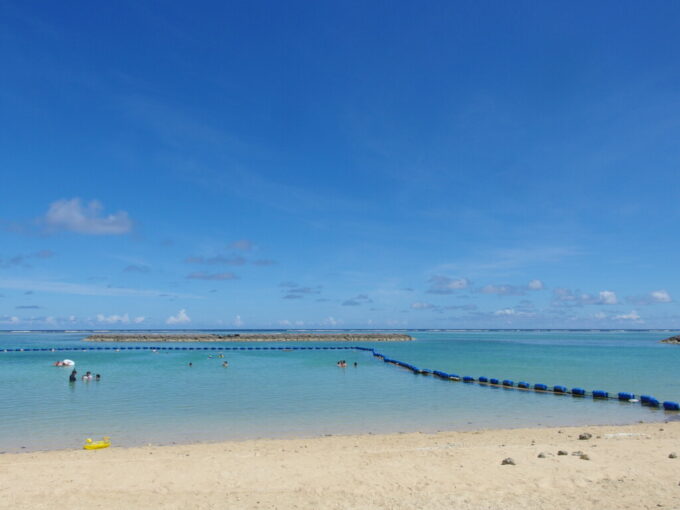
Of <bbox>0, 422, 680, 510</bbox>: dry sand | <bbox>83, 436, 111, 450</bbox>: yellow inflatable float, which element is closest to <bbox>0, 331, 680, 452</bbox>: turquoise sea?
<bbox>83, 436, 111, 450</bbox>: yellow inflatable float

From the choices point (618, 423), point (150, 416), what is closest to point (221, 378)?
point (150, 416)

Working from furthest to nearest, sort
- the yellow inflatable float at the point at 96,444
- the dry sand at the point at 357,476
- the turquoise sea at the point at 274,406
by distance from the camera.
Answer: the turquoise sea at the point at 274,406 < the yellow inflatable float at the point at 96,444 < the dry sand at the point at 357,476

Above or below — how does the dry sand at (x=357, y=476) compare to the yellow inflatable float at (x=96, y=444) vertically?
above

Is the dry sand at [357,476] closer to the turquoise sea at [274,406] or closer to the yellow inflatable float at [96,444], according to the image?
the yellow inflatable float at [96,444]

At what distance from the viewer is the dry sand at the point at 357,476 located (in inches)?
433

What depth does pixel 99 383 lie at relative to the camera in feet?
121

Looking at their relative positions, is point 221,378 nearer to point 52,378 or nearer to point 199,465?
point 52,378

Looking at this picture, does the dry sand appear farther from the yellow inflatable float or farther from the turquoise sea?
the turquoise sea

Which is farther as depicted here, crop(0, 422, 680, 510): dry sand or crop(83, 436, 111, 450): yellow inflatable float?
crop(83, 436, 111, 450): yellow inflatable float

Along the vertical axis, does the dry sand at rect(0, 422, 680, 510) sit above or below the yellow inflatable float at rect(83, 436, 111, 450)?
above

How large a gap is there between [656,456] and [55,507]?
1568cm

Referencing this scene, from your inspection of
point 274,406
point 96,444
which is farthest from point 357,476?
point 274,406

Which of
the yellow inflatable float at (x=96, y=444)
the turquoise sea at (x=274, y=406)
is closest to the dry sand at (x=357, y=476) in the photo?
the yellow inflatable float at (x=96, y=444)

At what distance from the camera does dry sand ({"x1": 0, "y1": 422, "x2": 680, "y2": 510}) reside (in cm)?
1100
